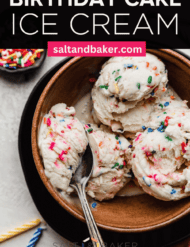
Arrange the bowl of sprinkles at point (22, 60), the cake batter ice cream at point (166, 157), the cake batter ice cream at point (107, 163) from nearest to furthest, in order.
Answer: the cake batter ice cream at point (166, 157) → the cake batter ice cream at point (107, 163) → the bowl of sprinkles at point (22, 60)

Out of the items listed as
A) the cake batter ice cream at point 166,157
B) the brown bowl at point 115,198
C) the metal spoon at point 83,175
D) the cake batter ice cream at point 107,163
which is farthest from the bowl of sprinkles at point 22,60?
the cake batter ice cream at point 166,157

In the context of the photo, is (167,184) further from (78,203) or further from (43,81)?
(43,81)

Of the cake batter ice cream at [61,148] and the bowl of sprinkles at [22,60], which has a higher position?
the bowl of sprinkles at [22,60]

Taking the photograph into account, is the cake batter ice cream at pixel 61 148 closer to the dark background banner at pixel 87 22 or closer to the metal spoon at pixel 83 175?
the metal spoon at pixel 83 175

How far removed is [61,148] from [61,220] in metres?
0.45

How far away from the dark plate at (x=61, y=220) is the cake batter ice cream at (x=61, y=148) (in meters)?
0.18

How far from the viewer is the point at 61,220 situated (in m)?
1.57

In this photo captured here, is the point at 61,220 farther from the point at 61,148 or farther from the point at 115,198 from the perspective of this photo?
the point at 61,148

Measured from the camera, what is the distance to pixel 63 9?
1.74 meters

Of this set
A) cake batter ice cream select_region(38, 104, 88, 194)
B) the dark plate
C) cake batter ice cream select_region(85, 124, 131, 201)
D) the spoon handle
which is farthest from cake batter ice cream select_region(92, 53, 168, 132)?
the spoon handle

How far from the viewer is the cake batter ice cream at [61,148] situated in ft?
4.57

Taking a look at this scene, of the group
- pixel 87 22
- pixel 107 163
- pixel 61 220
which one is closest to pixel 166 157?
pixel 107 163

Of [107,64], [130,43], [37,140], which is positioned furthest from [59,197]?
[130,43]

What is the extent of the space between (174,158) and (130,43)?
0.64 m
